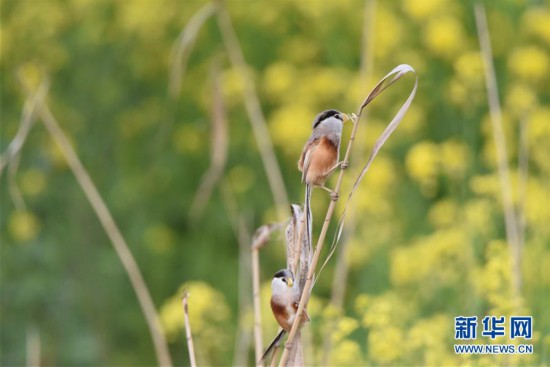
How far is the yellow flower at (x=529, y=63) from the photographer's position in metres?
4.34

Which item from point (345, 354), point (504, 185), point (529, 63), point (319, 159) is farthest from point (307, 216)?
point (529, 63)

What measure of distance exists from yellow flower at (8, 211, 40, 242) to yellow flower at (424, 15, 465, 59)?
6.64 feet

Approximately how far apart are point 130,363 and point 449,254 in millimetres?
2407

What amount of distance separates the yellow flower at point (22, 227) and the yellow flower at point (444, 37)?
2024 millimetres

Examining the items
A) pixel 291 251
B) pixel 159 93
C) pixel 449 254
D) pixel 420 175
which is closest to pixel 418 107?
pixel 420 175

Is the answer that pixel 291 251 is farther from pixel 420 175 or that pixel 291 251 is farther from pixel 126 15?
pixel 126 15

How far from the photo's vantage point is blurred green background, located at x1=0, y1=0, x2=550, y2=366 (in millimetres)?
4277

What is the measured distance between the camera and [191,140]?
5.08m

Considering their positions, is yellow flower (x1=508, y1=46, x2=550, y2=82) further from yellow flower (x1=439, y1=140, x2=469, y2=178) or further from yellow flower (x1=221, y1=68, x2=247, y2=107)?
yellow flower (x1=221, y1=68, x2=247, y2=107)

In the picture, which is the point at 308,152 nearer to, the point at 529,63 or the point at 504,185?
the point at 504,185

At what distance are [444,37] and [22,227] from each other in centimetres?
211

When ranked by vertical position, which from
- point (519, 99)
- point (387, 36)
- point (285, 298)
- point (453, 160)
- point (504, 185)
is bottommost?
point (285, 298)

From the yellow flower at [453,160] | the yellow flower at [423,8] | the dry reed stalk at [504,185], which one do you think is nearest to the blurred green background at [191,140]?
the yellow flower at [423,8]

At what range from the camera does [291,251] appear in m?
1.39
